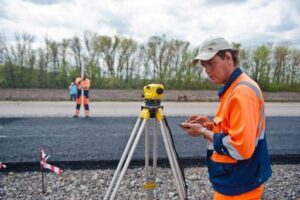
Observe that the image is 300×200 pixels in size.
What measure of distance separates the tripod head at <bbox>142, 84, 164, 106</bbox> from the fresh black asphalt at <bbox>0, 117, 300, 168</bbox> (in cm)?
283

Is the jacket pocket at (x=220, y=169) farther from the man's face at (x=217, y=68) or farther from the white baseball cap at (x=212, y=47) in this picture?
the white baseball cap at (x=212, y=47)

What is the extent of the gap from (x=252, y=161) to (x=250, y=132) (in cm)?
29

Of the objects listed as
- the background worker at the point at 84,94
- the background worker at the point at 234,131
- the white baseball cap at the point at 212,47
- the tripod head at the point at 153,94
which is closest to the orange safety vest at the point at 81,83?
the background worker at the point at 84,94

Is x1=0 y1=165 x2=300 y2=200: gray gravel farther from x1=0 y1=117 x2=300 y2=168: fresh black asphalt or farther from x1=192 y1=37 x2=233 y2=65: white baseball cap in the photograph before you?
x1=192 y1=37 x2=233 y2=65: white baseball cap

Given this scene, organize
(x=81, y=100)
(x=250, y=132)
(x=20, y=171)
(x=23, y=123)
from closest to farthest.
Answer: (x=250, y=132) < (x=20, y=171) < (x=23, y=123) < (x=81, y=100)

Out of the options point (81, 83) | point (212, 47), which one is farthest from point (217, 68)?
point (81, 83)

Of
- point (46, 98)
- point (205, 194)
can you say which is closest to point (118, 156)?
point (205, 194)

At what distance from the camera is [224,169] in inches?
64.4

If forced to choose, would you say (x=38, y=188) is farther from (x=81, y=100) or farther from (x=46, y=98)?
(x=46, y=98)

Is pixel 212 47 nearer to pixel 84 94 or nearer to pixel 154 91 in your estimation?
pixel 154 91

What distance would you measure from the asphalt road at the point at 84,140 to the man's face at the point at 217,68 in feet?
11.3

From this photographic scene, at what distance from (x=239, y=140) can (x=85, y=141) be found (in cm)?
529

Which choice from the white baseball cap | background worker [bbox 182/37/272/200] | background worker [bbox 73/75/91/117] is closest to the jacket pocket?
background worker [bbox 182/37/272/200]

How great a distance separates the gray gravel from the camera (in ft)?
11.6
